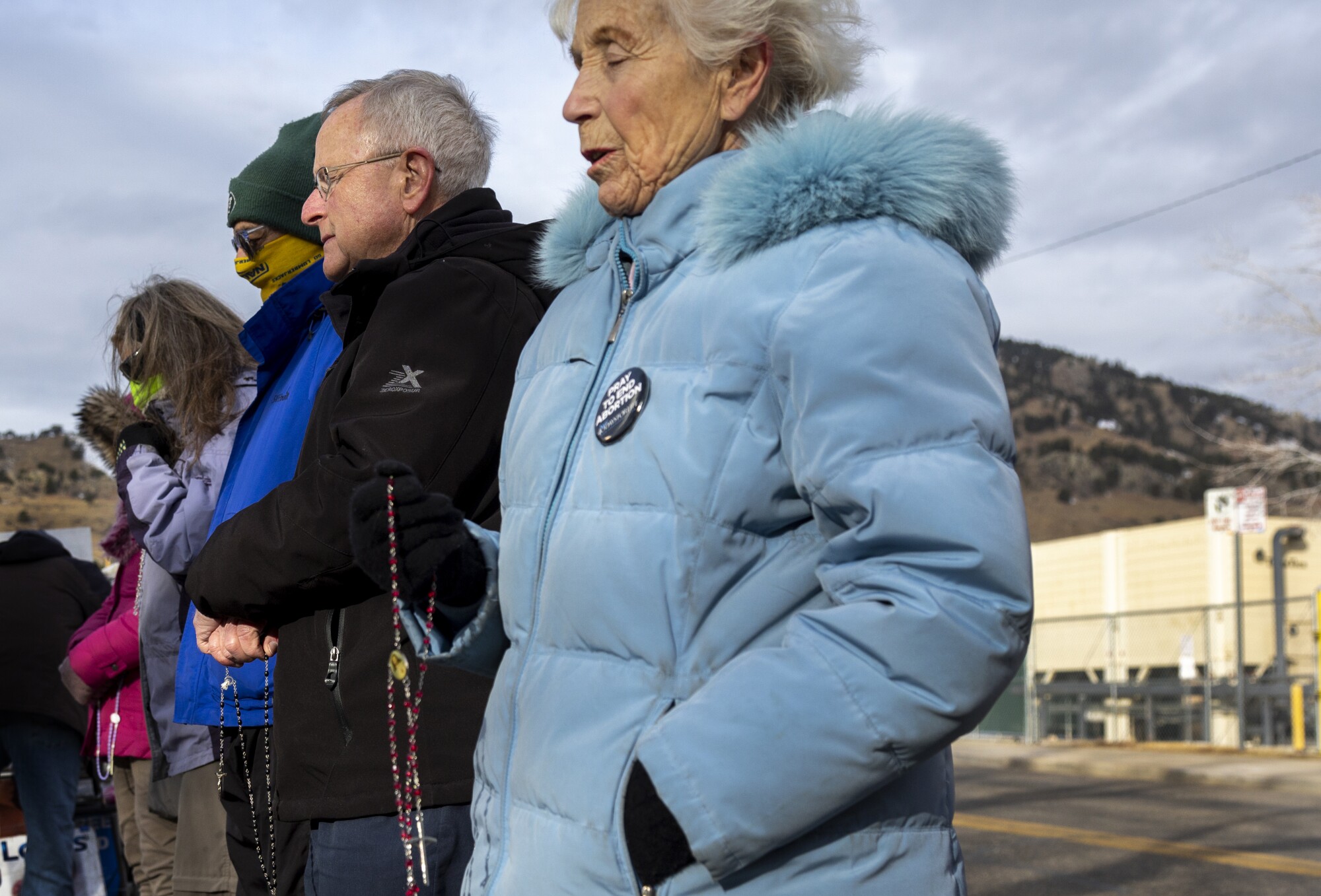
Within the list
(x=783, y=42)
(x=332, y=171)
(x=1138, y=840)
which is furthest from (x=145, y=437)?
(x=1138, y=840)

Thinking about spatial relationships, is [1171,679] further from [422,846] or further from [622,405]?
[622,405]

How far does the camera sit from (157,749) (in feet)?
13.0

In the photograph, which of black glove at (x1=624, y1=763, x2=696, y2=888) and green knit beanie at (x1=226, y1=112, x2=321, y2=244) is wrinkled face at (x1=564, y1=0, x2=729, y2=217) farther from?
green knit beanie at (x1=226, y1=112, x2=321, y2=244)

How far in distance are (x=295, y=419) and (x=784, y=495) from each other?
185cm

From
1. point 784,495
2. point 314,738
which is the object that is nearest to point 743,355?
point 784,495

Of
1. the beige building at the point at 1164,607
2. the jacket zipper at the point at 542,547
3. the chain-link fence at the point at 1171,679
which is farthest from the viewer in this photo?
the beige building at the point at 1164,607

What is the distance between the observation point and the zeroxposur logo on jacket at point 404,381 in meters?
2.49

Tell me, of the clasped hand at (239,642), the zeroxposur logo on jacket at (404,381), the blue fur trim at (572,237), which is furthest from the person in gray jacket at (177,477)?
the blue fur trim at (572,237)

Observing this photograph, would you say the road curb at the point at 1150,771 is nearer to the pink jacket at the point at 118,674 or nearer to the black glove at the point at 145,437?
the pink jacket at the point at 118,674

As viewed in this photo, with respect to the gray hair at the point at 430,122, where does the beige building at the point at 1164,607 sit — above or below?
below

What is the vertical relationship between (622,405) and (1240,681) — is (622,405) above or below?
above

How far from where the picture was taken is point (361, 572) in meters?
2.48

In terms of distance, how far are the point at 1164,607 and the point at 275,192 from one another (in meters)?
30.1

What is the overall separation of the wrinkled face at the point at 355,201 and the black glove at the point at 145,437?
Answer: 3.80 ft
